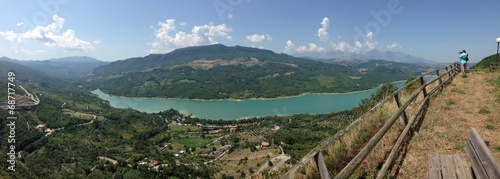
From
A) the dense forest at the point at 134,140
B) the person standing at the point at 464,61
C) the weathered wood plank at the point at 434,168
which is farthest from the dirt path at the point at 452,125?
the dense forest at the point at 134,140

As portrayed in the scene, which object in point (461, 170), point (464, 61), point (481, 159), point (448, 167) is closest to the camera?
point (481, 159)

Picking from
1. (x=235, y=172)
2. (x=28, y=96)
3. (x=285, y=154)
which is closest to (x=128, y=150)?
(x=235, y=172)

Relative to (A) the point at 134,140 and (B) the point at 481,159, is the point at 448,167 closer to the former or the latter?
(B) the point at 481,159

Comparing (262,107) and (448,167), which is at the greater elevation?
(448,167)

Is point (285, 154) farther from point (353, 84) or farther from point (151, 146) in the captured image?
point (353, 84)

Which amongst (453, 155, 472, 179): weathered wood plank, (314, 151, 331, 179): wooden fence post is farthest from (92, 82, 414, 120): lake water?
(314, 151, 331, 179): wooden fence post

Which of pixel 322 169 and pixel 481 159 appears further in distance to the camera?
pixel 322 169

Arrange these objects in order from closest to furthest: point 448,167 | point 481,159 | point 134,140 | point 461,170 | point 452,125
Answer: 1. point 481,159
2. point 461,170
3. point 448,167
4. point 452,125
5. point 134,140

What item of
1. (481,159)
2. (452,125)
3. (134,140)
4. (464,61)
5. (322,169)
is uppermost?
(464,61)

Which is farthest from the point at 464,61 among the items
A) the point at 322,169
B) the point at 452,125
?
the point at 322,169
